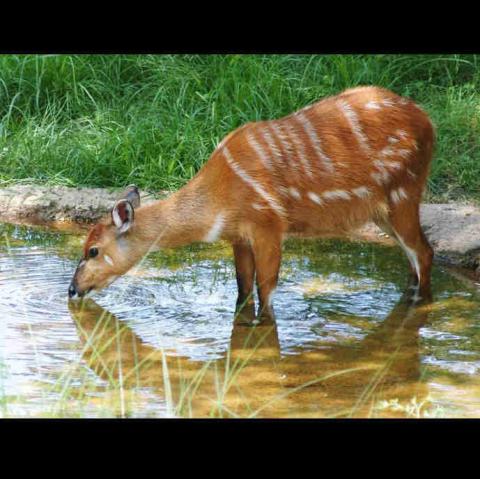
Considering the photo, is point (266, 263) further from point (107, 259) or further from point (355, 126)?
point (355, 126)

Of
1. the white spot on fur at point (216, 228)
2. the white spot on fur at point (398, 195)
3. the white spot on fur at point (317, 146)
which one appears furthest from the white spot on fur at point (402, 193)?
the white spot on fur at point (216, 228)

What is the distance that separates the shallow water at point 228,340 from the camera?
4871mm

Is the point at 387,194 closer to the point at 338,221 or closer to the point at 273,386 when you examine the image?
the point at 338,221

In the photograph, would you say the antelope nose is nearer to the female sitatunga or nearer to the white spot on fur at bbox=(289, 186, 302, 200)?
the female sitatunga

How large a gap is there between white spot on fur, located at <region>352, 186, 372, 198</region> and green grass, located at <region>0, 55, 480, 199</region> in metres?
1.87

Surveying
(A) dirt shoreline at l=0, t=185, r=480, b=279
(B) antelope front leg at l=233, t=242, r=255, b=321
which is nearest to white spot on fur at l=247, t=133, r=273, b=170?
(B) antelope front leg at l=233, t=242, r=255, b=321

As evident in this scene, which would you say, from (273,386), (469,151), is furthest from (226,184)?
(469,151)

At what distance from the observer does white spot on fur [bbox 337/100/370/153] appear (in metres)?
6.57

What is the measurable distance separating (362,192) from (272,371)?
160 centimetres

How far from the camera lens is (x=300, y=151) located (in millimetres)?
6480

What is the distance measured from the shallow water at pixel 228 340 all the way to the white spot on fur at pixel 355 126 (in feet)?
2.91

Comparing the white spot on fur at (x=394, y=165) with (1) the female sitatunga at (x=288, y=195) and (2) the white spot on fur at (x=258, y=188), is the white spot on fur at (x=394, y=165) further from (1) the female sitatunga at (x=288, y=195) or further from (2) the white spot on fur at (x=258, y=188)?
(2) the white spot on fur at (x=258, y=188)

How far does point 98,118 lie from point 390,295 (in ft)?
12.3

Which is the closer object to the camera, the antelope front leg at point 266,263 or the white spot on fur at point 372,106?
the antelope front leg at point 266,263
